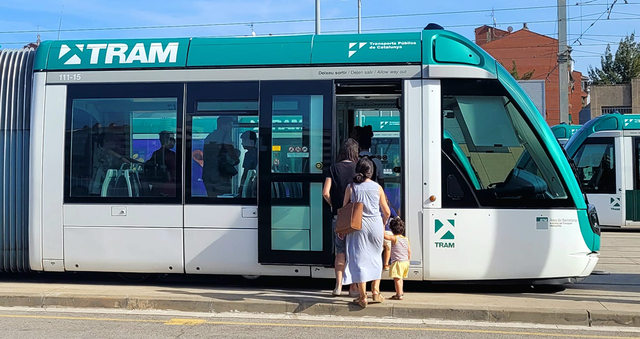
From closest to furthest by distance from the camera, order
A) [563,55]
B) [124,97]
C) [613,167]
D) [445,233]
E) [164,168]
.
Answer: [445,233] < [164,168] < [124,97] < [613,167] < [563,55]

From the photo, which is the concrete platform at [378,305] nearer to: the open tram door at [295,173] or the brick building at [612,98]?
the open tram door at [295,173]

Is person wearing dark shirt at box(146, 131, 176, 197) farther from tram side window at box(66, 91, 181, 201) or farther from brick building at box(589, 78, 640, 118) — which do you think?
brick building at box(589, 78, 640, 118)

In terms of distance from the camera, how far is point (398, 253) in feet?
24.3

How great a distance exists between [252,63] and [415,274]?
10.6ft

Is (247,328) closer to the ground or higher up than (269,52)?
closer to the ground

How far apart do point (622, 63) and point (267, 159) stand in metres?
58.4

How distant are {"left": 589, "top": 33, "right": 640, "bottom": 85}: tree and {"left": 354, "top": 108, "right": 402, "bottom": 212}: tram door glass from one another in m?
53.8

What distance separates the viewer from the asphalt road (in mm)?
6367

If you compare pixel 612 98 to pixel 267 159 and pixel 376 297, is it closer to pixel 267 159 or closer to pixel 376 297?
pixel 267 159

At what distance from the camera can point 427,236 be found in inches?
304

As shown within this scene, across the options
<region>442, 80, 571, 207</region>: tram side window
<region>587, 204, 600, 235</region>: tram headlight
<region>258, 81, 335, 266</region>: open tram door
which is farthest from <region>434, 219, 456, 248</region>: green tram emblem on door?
<region>587, 204, 600, 235</region>: tram headlight

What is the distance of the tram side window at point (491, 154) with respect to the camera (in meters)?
7.69

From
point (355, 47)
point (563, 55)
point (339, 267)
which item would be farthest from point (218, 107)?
point (563, 55)

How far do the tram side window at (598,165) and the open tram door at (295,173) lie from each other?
33.6ft
